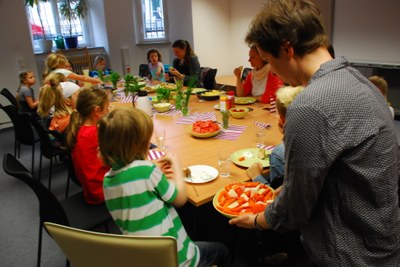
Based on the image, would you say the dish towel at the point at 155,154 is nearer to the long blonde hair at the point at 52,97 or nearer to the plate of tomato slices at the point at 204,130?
the plate of tomato slices at the point at 204,130

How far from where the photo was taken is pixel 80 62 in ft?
19.2

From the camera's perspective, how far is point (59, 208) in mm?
1518

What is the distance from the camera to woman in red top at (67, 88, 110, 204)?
1835 mm

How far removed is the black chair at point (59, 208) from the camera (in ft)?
4.73

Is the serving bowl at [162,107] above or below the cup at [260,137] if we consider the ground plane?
above

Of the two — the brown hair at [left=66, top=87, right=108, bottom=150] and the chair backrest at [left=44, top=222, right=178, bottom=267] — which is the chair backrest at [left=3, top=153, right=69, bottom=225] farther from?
the chair backrest at [left=44, top=222, right=178, bottom=267]

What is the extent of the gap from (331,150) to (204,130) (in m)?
1.47

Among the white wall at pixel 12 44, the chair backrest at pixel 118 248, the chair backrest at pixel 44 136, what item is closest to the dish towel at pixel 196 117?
the chair backrest at pixel 44 136

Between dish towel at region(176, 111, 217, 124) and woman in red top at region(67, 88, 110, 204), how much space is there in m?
0.81

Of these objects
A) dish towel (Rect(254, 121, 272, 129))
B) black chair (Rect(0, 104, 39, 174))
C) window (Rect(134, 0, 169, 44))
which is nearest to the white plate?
dish towel (Rect(254, 121, 272, 129))

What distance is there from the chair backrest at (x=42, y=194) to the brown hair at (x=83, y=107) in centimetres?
35

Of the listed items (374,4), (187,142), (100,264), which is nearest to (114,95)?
(187,142)

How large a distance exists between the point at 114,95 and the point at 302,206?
10.6 ft

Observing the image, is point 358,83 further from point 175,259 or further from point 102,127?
point 102,127
